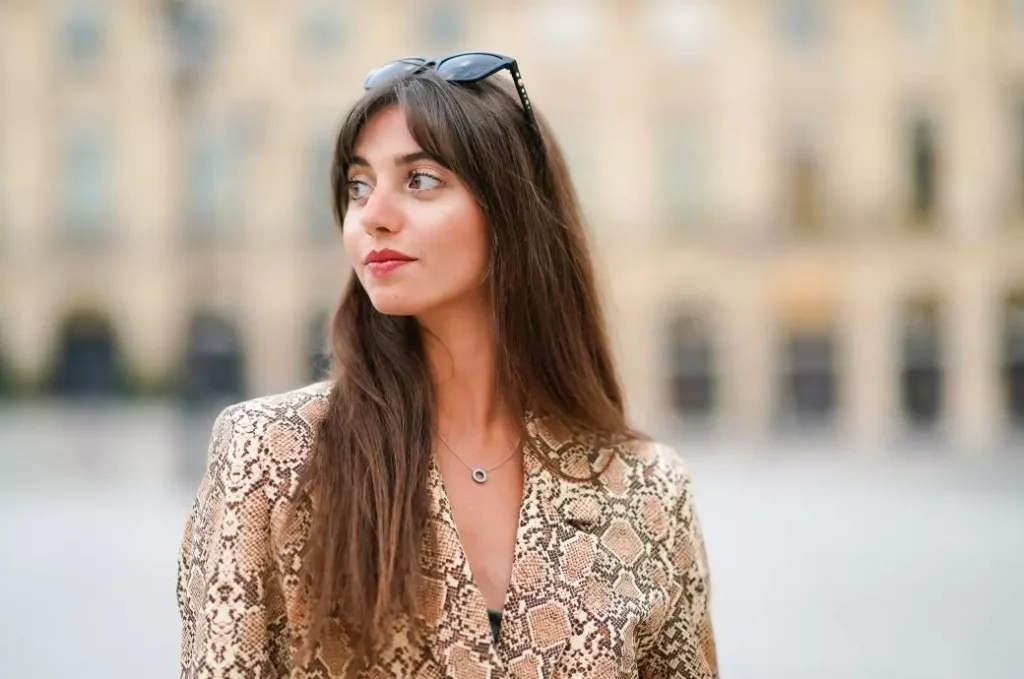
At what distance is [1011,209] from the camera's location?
2048 centimetres

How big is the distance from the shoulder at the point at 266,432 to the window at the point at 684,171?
2122cm

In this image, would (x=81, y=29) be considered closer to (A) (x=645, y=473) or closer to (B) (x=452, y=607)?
(A) (x=645, y=473)

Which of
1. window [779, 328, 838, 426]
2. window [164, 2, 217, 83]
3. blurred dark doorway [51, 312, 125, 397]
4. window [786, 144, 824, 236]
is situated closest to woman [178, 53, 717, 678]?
window [164, 2, 217, 83]

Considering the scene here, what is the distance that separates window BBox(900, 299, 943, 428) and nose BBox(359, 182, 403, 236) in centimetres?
2095

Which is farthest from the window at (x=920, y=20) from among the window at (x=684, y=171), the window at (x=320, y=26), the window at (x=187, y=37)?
the window at (x=187, y=37)

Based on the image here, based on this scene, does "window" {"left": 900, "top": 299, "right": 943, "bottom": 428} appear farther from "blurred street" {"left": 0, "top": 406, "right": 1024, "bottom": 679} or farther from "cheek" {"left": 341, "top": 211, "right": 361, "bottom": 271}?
"cheek" {"left": 341, "top": 211, "right": 361, "bottom": 271}

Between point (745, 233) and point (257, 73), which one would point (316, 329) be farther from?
point (745, 233)

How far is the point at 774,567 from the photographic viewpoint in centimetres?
866

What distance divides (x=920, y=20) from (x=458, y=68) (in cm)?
2210

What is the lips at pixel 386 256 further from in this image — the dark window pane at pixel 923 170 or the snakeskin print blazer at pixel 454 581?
the dark window pane at pixel 923 170

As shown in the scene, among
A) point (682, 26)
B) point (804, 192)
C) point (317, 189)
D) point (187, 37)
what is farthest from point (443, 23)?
point (187, 37)

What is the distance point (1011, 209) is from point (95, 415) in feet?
67.8

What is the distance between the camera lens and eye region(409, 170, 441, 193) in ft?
5.62

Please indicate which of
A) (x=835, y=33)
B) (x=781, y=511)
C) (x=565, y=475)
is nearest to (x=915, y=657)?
(x=565, y=475)
